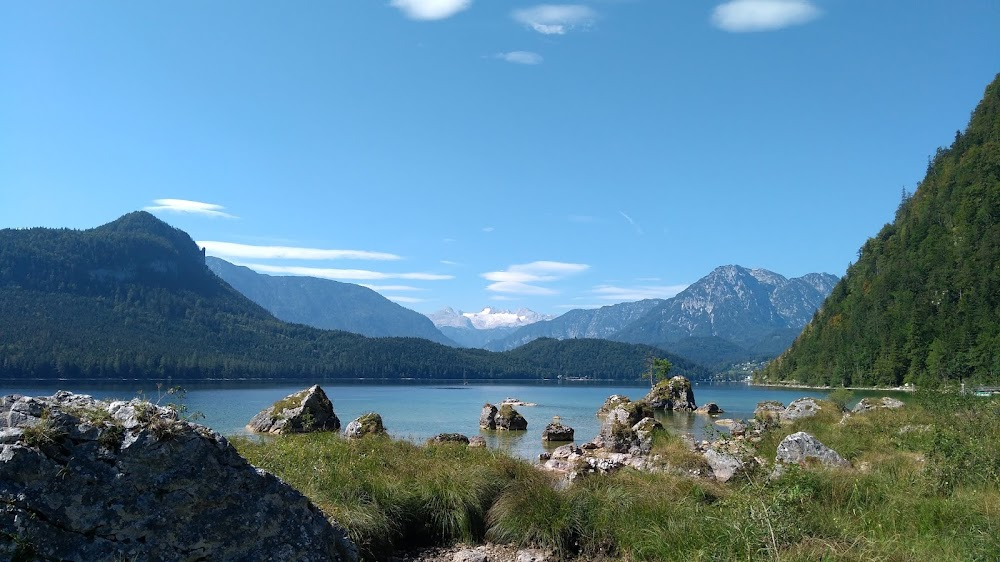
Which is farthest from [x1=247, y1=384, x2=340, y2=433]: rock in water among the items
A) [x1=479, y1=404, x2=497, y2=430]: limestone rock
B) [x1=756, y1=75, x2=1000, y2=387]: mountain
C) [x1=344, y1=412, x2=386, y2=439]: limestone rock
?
[x1=756, y1=75, x2=1000, y2=387]: mountain

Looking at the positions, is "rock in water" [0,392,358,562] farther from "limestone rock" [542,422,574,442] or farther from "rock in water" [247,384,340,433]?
"limestone rock" [542,422,574,442]

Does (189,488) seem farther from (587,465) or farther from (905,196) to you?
(905,196)

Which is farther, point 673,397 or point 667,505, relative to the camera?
point 673,397

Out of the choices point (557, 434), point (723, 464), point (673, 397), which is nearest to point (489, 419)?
point (557, 434)

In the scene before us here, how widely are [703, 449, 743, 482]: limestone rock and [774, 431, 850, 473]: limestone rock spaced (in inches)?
42.9

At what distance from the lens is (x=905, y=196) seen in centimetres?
18900

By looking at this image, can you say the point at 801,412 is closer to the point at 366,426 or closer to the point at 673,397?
the point at 366,426

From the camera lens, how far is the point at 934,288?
394 feet

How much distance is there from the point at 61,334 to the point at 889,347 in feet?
655

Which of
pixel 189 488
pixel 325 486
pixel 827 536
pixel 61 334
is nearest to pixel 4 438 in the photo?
pixel 189 488

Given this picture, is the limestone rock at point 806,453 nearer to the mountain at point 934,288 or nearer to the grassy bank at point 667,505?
the grassy bank at point 667,505

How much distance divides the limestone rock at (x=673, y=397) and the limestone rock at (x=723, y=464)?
6974 cm

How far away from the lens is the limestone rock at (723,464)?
13799 mm

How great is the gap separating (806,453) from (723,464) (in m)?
2.11
